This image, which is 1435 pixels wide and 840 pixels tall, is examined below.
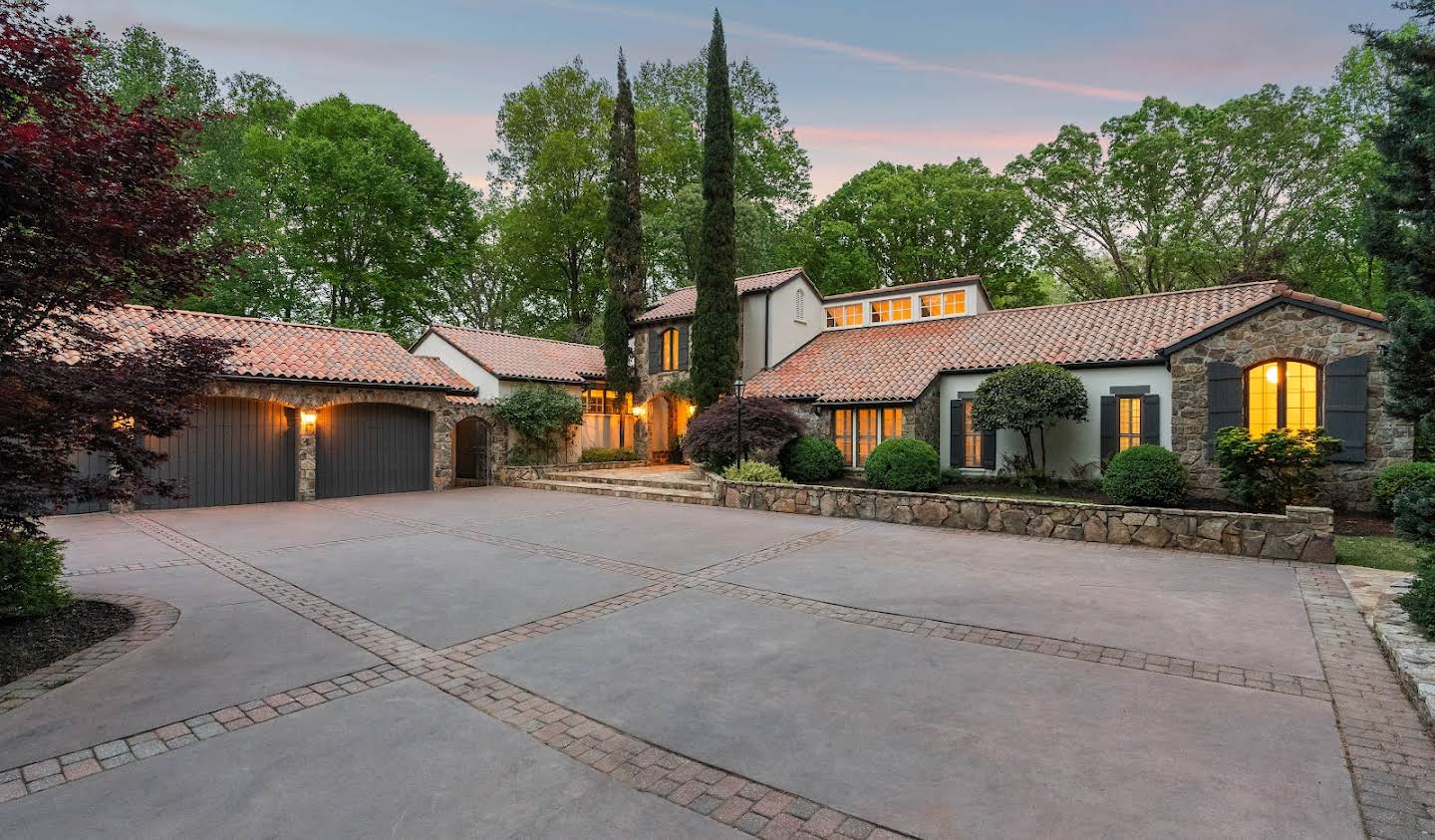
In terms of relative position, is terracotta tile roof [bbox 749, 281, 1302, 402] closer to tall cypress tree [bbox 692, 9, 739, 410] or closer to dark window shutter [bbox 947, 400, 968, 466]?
dark window shutter [bbox 947, 400, 968, 466]

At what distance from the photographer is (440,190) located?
94.6 feet

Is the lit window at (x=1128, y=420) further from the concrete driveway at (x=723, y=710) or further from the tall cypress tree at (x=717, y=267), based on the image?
the tall cypress tree at (x=717, y=267)

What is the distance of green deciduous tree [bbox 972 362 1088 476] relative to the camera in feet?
43.7

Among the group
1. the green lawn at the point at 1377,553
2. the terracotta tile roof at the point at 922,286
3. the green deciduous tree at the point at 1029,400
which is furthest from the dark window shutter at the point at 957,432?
the green lawn at the point at 1377,553

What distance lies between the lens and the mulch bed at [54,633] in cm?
450

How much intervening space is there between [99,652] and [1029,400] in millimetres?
14791

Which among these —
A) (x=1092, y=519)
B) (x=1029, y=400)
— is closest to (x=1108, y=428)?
(x=1029, y=400)

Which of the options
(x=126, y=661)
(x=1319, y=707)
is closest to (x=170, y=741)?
(x=126, y=661)

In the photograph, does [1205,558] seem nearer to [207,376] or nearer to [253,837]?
[253,837]

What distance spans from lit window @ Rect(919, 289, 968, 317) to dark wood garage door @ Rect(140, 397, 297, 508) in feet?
60.3

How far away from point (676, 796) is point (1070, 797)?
74.3 inches

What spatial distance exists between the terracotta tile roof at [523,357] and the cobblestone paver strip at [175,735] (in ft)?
51.6

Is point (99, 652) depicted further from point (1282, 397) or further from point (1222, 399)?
point (1282, 397)

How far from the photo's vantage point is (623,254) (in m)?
22.6
